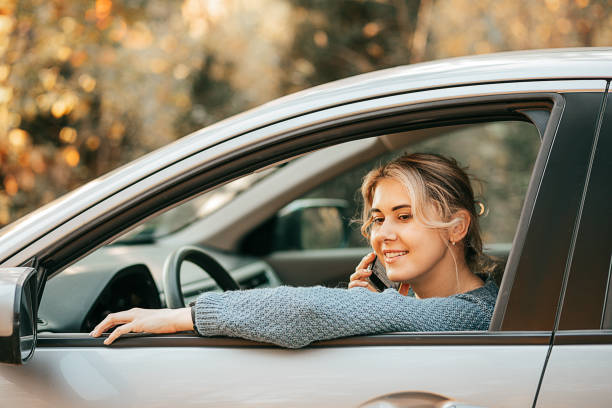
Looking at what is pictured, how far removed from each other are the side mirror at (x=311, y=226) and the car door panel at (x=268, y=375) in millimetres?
2252

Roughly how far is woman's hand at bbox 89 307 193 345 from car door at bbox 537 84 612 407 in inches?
28.6

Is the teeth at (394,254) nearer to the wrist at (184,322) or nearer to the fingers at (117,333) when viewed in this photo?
the wrist at (184,322)

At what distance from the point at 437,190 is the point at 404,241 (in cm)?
17

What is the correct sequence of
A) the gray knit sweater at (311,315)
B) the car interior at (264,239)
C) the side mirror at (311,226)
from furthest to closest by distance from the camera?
the side mirror at (311,226), the car interior at (264,239), the gray knit sweater at (311,315)

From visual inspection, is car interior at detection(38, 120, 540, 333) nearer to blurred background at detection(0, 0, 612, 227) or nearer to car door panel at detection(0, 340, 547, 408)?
car door panel at detection(0, 340, 547, 408)

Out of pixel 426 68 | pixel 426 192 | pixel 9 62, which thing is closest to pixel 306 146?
pixel 426 68

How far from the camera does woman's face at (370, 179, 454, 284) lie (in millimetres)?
1735

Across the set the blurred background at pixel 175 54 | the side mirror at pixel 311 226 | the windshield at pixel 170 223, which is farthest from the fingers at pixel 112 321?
the blurred background at pixel 175 54

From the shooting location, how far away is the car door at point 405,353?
1.26 metres

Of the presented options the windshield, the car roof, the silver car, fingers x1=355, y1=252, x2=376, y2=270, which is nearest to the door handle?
the silver car

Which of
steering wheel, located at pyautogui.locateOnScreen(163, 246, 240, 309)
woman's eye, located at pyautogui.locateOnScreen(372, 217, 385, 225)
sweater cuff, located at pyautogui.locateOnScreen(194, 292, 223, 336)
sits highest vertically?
woman's eye, located at pyautogui.locateOnScreen(372, 217, 385, 225)

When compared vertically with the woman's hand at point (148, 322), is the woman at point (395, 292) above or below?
above

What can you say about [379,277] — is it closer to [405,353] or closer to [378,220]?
[378,220]

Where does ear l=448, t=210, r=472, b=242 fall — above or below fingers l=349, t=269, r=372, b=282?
above
